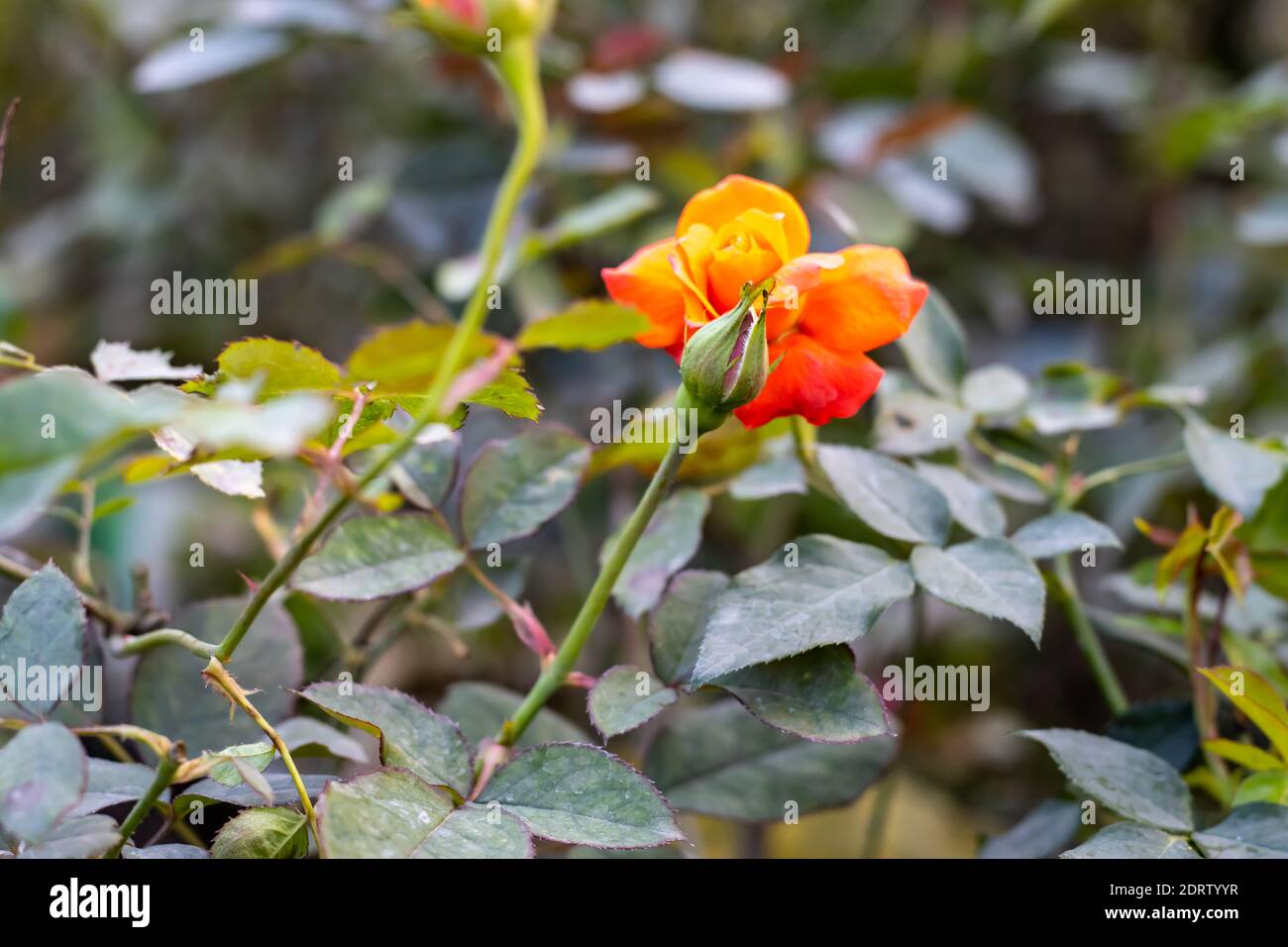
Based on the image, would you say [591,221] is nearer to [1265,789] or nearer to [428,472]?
[428,472]

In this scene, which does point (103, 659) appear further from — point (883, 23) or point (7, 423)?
point (883, 23)

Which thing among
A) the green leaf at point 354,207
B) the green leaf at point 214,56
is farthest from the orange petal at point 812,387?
the green leaf at point 214,56

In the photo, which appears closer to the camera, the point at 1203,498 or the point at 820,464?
the point at 820,464

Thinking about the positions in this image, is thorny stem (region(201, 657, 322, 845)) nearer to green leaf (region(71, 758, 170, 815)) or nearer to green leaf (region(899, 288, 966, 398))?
green leaf (region(71, 758, 170, 815))

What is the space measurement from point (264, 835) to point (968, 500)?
0.28m

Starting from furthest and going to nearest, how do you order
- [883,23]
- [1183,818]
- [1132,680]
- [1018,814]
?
[883,23]
[1132,680]
[1018,814]
[1183,818]

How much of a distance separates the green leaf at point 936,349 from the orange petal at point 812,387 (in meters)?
0.16

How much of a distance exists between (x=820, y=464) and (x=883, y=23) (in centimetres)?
86

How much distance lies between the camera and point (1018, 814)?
29.4 inches

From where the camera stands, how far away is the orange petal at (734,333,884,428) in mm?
321

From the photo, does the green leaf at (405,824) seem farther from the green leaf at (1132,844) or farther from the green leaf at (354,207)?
the green leaf at (354,207)
